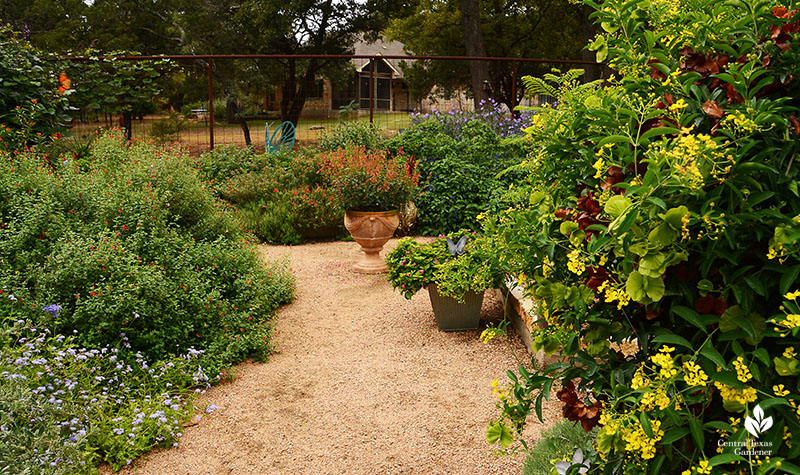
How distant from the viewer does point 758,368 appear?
1.29m

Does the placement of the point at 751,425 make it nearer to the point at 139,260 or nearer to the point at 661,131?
the point at 661,131

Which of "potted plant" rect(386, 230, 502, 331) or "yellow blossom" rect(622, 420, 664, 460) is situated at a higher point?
"yellow blossom" rect(622, 420, 664, 460)

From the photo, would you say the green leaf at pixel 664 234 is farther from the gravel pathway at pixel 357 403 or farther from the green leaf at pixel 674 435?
the gravel pathway at pixel 357 403

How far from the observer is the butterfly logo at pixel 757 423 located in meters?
1.22

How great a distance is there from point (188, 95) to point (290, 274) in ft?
31.8

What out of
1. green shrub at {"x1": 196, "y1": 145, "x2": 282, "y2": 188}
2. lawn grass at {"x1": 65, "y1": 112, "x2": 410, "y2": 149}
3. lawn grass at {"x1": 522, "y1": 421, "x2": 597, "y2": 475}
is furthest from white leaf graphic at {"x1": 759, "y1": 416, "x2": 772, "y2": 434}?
lawn grass at {"x1": 65, "y1": 112, "x2": 410, "y2": 149}

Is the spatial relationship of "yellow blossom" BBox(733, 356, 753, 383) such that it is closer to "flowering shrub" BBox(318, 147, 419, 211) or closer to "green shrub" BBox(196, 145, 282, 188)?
"flowering shrub" BBox(318, 147, 419, 211)

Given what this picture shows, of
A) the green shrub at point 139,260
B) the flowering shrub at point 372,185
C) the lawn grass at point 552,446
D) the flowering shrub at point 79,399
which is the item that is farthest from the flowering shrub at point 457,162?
the lawn grass at point 552,446

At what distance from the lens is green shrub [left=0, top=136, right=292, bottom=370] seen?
3834mm

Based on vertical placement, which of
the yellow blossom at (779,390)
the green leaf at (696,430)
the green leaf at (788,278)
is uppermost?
the green leaf at (788,278)

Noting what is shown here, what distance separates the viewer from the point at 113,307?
145 inches

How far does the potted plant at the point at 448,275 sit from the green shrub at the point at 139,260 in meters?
1.12

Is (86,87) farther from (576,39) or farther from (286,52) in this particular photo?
(576,39)

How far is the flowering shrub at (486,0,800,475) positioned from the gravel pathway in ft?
5.28
